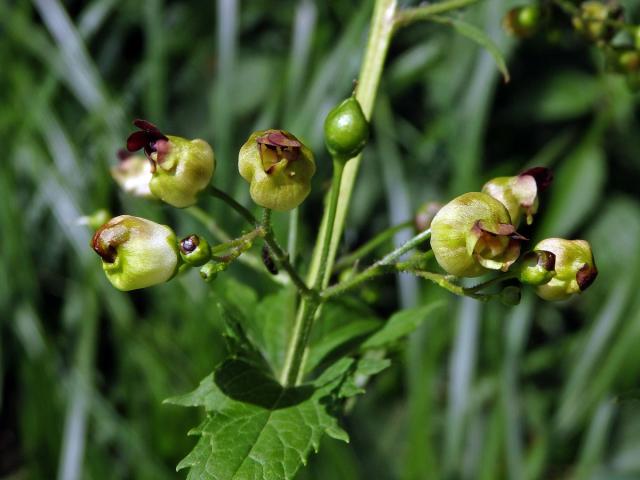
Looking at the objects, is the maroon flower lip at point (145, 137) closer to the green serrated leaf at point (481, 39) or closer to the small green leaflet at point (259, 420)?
the small green leaflet at point (259, 420)

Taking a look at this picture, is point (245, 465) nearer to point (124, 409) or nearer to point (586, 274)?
point (586, 274)

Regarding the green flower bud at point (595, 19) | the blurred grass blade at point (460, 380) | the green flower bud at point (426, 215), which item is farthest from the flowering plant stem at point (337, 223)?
the blurred grass blade at point (460, 380)

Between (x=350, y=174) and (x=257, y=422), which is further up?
(x=350, y=174)

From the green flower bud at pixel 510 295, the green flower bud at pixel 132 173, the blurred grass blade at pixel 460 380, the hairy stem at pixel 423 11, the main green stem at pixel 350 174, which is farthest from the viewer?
the blurred grass blade at pixel 460 380

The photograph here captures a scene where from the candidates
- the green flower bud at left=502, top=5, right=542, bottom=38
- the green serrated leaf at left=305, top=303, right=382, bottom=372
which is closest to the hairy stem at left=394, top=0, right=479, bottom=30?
the green flower bud at left=502, top=5, right=542, bottom=38

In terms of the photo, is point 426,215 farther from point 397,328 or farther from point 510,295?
point 510,295

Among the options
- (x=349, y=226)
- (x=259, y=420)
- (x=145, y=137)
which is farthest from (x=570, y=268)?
(x=349, y=226)
